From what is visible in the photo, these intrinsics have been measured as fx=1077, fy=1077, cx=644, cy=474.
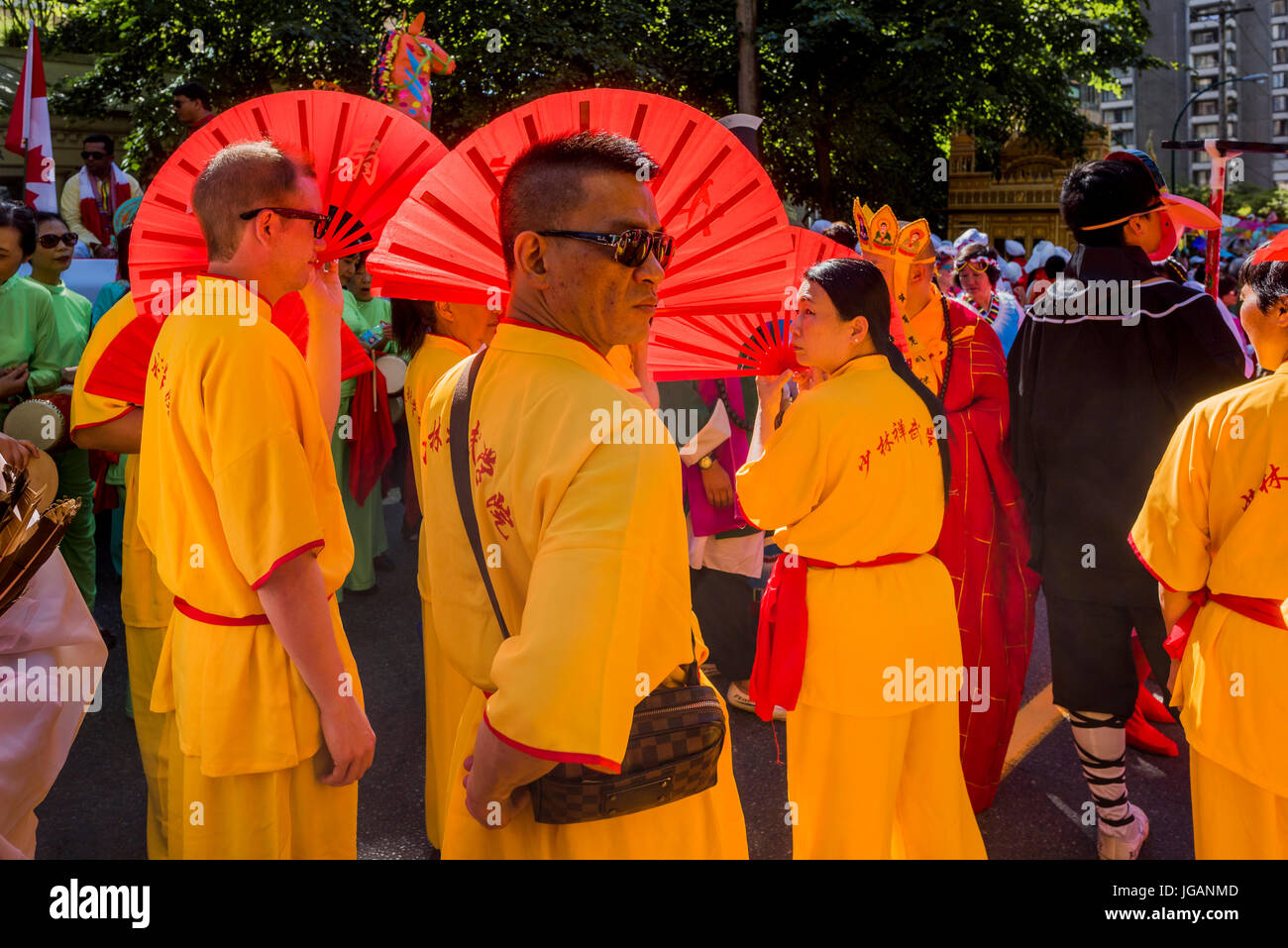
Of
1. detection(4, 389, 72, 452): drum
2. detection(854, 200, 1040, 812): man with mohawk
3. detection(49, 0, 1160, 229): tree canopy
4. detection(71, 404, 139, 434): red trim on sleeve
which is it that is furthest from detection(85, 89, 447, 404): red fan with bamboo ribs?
detection(49, 0, 1160, 229): tree canopy

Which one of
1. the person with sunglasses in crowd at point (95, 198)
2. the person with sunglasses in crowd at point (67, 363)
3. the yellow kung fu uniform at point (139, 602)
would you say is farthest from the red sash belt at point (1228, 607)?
the person with sunglasses in crowd at point (95, 198)

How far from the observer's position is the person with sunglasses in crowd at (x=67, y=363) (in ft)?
16.4

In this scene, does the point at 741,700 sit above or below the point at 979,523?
below

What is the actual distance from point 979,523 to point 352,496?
393cm

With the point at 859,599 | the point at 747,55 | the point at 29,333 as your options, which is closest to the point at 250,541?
the point at 859,599

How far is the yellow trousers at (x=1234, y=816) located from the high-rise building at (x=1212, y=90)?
79680 mm

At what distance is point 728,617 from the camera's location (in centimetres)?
517

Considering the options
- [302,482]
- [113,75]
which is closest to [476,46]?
[113,75]

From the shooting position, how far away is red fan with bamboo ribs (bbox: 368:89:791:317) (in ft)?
6.75

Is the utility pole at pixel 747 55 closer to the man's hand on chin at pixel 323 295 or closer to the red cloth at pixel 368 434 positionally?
the red cloth at pixel 368 434

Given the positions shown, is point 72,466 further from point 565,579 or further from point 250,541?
point 565,579

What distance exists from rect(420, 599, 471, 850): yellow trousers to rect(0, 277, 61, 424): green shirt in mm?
2857

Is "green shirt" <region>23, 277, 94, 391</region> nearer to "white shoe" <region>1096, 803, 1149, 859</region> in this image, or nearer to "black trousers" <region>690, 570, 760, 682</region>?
"black trousers" <region>690, 570, 760, 682</region>

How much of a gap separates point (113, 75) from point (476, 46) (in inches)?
249
